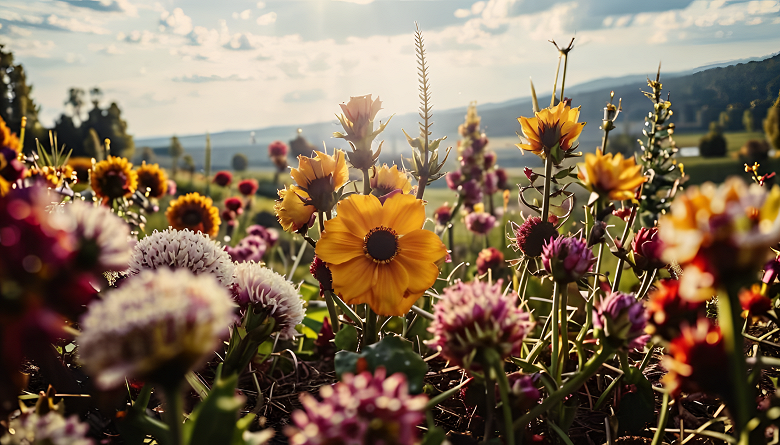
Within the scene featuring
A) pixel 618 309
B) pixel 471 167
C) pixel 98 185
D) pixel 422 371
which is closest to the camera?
pixel 618 309

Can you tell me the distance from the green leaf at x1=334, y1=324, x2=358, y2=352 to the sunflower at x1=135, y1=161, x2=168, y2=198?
218 cm

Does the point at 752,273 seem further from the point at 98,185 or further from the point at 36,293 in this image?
the point at 98,185

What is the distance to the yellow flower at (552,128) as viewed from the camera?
39.9 inches

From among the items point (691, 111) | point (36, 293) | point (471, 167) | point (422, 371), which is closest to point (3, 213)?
point (36, 293)

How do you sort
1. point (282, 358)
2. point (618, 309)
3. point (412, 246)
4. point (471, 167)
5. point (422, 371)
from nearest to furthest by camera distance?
point (618, 309) < point (422, 371) < point (412, 246) < point (282, 358) < point (471, 167)

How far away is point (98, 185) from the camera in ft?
6.37

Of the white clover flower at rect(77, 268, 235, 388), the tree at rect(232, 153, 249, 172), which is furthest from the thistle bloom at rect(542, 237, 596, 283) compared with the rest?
the tree at rect(232, 153, 249, 172)

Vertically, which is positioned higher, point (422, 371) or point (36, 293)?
point (36, 293)

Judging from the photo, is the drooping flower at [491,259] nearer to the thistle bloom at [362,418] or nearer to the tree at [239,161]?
the thistle bloom at [362,418]

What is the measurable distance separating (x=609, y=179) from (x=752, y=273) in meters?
0.33

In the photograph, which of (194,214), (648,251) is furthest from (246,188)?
(648,251)

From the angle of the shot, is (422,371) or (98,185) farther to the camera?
(98,185)

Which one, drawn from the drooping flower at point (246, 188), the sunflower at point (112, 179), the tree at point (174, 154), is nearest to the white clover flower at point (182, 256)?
the sunflower at point (112, 179)

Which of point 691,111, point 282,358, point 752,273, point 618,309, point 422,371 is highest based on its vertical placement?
point 691,111
